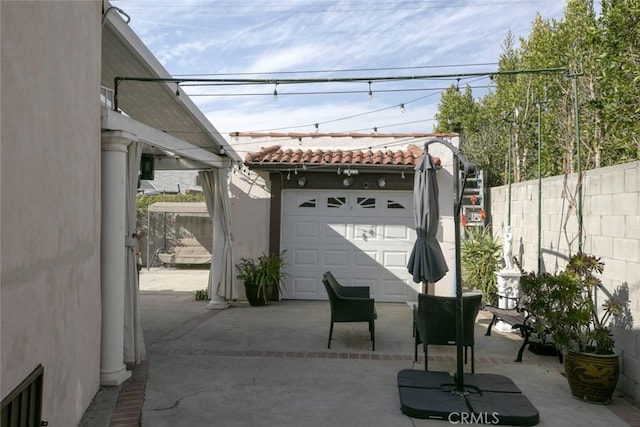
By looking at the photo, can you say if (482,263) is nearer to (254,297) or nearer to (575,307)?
(254,297)

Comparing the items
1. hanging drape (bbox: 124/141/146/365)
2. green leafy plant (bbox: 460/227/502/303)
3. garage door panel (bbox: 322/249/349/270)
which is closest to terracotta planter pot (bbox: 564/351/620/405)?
hanging drape (bbox: 124/141/146/365)

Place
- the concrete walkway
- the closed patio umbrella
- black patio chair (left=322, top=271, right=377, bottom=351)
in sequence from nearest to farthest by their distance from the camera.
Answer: the concrete walkway, the closed patio umbrella, black patio chair (left=322, top=271, right=377, bottom=351)

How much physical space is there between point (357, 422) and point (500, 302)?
16.1 feet

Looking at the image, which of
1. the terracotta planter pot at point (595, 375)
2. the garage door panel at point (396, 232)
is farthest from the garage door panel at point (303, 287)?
the terracotta planter pot at point (595, 375)

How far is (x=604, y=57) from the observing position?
8547 millimetres

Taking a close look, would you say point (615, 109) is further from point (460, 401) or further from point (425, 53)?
point (460, 401)

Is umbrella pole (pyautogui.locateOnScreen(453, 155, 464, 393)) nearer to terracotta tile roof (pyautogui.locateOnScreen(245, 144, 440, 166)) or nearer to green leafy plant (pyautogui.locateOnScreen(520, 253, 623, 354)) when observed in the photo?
green leafy plant (pyautogui.locateOnScreen(520, 253, 623, 354))

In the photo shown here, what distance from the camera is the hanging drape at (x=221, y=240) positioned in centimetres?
962

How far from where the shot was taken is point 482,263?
31.9ft

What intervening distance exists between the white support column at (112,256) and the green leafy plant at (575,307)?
4208 millimetres

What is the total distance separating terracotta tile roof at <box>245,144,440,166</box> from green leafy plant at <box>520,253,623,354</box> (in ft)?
16.2

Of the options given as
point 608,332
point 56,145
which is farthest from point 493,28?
point 56,145

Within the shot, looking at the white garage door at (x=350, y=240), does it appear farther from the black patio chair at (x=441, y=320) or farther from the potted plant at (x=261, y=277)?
the black patio chair at (x=441, y=320)

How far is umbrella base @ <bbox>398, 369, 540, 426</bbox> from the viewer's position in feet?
13.9
